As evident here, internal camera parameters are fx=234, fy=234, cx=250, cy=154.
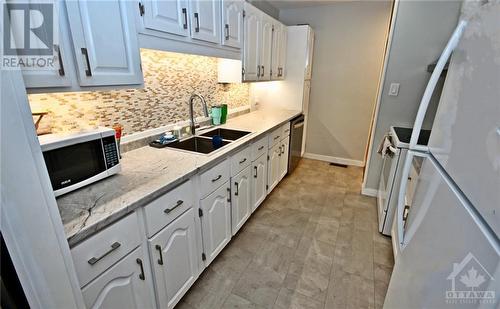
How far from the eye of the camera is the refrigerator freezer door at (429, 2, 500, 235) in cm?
54

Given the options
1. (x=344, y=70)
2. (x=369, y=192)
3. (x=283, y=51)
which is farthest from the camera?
(x=344, y=70)

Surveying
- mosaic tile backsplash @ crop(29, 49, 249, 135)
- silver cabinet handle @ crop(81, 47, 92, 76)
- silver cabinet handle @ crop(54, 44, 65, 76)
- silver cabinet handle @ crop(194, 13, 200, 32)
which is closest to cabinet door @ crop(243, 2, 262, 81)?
mosaic tile backsplash @ crop(29, 49, 249, 135)

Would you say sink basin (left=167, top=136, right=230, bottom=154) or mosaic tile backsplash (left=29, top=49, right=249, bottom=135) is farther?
sink basin (left=167, top=136, right=230, bottom=154)

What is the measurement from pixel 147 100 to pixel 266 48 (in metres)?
1.63

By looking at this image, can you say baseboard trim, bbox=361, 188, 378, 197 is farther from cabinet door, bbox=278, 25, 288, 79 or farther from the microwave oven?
the microwave oven

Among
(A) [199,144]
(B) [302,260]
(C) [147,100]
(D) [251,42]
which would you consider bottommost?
(B) [302,260]

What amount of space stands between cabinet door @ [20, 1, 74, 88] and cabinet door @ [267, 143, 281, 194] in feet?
6.35

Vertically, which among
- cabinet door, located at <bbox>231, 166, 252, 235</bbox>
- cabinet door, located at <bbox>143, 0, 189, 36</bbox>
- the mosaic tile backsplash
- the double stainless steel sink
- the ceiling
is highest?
the ceiling

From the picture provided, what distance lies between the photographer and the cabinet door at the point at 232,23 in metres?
1.90

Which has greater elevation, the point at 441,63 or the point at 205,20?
the point at 205,20

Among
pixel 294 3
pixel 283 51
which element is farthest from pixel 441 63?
pixel 294 3

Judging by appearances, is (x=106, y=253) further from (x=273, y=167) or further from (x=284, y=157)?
(x=284, y=157)

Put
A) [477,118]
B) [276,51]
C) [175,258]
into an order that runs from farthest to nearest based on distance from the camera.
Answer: [276,51]
[175,258]
[477,118]

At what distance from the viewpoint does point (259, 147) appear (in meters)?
2.30
